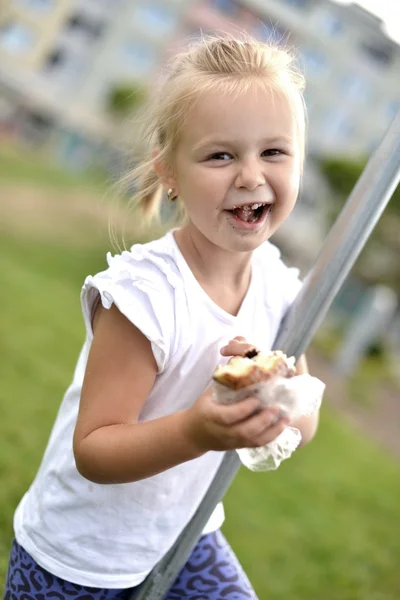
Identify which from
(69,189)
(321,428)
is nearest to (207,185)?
(321,428)

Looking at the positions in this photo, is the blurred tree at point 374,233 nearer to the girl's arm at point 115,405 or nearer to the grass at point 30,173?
the grass at point 30,173

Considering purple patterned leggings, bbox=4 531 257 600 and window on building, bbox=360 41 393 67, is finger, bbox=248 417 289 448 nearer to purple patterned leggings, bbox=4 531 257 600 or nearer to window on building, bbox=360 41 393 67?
purple patterned leggings, bbox=4 531 257 600

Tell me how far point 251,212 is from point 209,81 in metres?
0.21

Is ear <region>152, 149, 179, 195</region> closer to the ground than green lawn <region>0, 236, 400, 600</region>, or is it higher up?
higher up

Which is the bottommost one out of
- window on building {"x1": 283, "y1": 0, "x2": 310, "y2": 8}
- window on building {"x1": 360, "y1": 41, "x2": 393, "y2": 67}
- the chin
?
the chin

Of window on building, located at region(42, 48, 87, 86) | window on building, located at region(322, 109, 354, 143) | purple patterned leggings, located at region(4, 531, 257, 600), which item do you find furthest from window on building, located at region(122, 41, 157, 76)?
purple patterned leggings, located at region(4, 531, 257, 600)

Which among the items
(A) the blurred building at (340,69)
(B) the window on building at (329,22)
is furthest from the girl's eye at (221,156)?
(B) the window on building at (329,22)

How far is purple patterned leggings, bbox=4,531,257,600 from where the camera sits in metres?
1.47

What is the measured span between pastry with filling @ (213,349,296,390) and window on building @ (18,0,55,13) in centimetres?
2542

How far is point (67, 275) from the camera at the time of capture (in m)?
11.2

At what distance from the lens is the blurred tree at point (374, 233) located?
52.3 feet

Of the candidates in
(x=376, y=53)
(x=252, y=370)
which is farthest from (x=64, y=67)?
(x=252, y=370)

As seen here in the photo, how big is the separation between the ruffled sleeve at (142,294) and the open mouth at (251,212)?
0.45ft

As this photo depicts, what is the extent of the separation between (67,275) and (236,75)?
999cm
